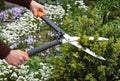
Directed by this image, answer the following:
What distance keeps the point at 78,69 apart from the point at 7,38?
2.14m

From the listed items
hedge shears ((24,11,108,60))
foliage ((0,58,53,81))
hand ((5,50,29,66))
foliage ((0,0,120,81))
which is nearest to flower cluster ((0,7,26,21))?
foliage ((0,58,53,81))

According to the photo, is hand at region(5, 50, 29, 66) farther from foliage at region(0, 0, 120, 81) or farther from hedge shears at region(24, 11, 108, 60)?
foliage at region(0, 0, 120, 81)

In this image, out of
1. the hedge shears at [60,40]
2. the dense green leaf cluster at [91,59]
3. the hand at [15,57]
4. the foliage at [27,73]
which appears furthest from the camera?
the foliage at [27,73]

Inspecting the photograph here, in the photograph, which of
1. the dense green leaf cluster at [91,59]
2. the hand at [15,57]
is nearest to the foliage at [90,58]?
the dense green leaf cluster at [91,59]

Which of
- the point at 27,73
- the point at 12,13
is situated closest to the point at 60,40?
the point at 27,73

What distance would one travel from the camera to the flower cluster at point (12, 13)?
696 cm

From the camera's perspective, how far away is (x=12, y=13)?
7117 mm

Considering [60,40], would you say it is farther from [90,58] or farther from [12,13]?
[12,13]

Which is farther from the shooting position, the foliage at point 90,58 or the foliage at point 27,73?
the foliage at point 27,73

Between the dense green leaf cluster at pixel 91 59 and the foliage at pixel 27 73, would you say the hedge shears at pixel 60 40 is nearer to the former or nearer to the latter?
the dense green leaf cluster at pixel 91 59

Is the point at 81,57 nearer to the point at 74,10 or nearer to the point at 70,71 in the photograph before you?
the point at 70,71

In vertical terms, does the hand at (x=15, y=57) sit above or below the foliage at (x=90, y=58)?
above

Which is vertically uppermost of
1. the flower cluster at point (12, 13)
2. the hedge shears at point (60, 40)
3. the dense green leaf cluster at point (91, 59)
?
the hedge shears at point (60, 40)

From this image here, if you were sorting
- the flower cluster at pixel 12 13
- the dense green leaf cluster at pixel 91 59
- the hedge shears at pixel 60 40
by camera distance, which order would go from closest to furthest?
the hedge shears at pixel 60 40 < the dense green leaf cluster at pixel 91 59 < the flower cluster at pixel 12 13
